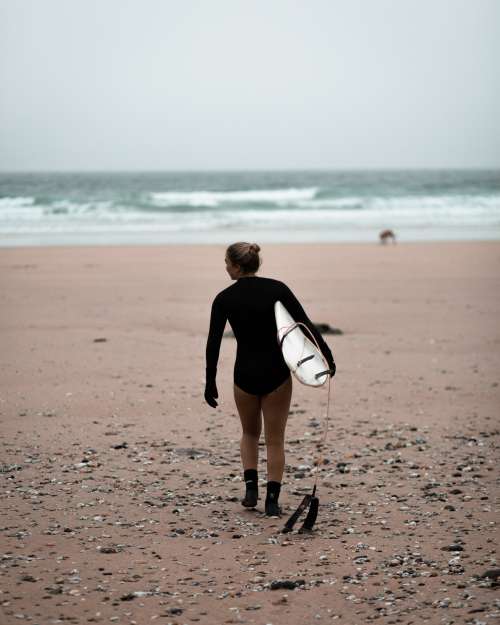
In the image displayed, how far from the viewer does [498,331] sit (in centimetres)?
971

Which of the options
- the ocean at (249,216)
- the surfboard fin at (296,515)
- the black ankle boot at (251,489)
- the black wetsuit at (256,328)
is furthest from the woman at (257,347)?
the ocean at (249,216)

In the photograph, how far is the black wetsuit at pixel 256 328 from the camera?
4340 mm

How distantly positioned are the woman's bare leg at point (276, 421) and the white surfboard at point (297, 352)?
195 mm

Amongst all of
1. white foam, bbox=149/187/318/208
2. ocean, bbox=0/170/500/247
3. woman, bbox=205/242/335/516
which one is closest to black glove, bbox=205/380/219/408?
woman, bbox=205/242/335/516

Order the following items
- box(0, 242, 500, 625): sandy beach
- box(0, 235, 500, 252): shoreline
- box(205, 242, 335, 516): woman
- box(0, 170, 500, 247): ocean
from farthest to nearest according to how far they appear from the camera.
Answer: box(0, 170, 500, 247): ocean, box(0, 235, 500, 252): shoreline, box(205, 242, 335, 516): woman, box(0, 242, 500, 625): sandy beach

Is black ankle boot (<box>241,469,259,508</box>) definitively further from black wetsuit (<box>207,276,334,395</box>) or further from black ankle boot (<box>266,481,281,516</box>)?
black wetsuit (<box>207,276,334,395</box>)

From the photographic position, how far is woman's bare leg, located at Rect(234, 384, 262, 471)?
4.47 m

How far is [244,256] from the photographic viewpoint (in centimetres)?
432

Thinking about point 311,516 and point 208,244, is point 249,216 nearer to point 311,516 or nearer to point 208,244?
point 208,244

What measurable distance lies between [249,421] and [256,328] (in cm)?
54

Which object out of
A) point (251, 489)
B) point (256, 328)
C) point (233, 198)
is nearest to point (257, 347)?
point (256, 328)

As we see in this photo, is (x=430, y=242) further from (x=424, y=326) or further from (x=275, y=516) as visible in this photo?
(x=275, y=516)

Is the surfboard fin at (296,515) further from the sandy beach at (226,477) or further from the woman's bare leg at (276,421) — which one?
the woman's bare leg at (276,421)

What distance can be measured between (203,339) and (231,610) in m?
6.10
